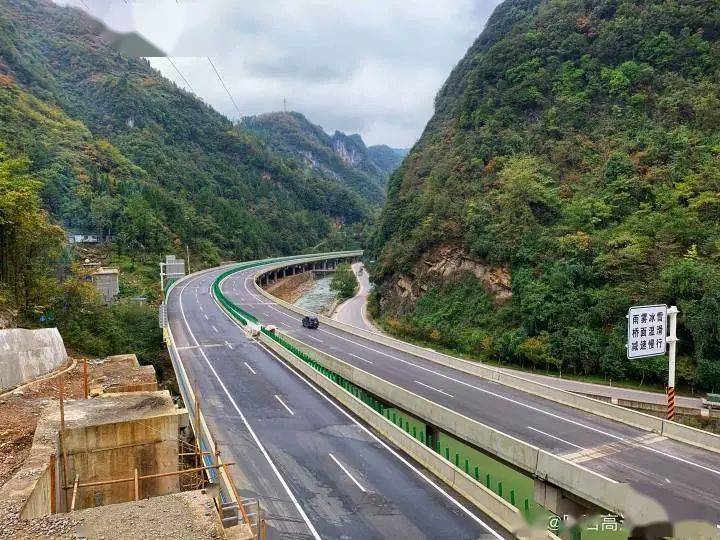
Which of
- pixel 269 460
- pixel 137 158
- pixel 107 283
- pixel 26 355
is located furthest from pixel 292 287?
Result: pixel 269 460

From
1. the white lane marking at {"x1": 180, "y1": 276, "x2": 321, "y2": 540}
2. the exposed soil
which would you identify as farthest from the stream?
the white lane marking at {"x1": 180, "y1": 276, "x2": 321, "y2": 540}

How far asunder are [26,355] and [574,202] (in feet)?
126

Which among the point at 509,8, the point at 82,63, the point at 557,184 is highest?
the point at 82,63

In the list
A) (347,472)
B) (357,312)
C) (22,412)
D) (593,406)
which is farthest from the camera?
(357,312)

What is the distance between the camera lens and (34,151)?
209 ft

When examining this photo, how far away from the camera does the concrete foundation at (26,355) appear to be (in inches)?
682

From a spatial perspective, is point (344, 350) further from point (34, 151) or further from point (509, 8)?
point (509, 8)

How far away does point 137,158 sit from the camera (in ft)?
324

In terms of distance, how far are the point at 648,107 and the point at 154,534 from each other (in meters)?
51.8

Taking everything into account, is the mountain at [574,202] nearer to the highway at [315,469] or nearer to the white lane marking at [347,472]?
the highway at [315,469]

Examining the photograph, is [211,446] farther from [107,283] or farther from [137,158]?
[137,158]

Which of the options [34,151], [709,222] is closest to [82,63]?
[34,151]

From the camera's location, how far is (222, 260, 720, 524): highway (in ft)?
43.8

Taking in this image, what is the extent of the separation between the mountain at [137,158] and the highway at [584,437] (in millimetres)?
36195
